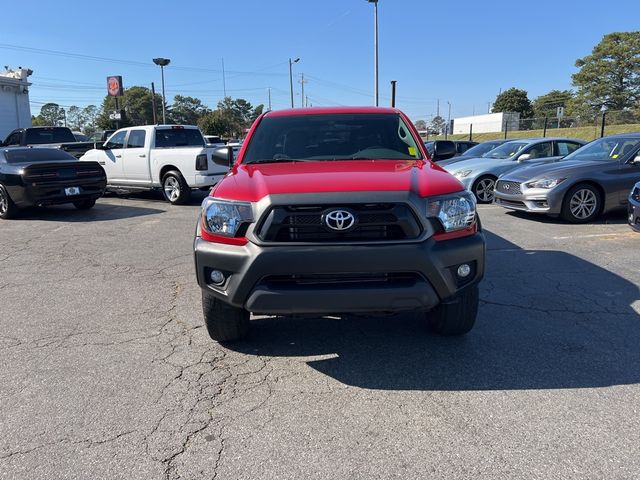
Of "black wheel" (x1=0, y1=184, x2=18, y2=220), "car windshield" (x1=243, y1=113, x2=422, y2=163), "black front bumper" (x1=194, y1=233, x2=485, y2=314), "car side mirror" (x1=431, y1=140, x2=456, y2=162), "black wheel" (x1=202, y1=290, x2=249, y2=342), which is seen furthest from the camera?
"black wheel" (x1=0, y1=184, x2=18, y2=220)

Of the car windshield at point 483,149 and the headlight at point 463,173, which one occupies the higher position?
the car windshield at point 483,149

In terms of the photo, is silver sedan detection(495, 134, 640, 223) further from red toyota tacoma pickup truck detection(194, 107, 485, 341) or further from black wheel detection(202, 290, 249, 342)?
black wheel detection(202, 290, 249, 342)

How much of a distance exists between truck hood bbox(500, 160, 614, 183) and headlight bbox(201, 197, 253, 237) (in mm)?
7206

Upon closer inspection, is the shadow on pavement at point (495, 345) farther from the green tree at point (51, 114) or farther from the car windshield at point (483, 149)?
the green tree at point (51, 114)

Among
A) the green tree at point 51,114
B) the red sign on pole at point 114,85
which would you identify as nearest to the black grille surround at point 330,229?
the red sign on pole at point 114,85

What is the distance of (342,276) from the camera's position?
3.11 m

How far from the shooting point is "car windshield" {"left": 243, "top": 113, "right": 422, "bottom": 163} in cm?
438

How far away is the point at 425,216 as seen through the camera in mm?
3150

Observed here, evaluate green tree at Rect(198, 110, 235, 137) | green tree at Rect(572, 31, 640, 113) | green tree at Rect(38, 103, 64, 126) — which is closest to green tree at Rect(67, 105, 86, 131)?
green tree at Rect(38, 103, 64, 126)

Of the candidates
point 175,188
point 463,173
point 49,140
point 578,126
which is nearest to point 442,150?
point 463,173

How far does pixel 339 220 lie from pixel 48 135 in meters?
18.7

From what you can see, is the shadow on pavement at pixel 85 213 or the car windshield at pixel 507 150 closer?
the shadow on pavement at pixel 85 213

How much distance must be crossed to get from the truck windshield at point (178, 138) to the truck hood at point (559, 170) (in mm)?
7701

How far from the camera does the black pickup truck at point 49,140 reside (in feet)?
56.3
